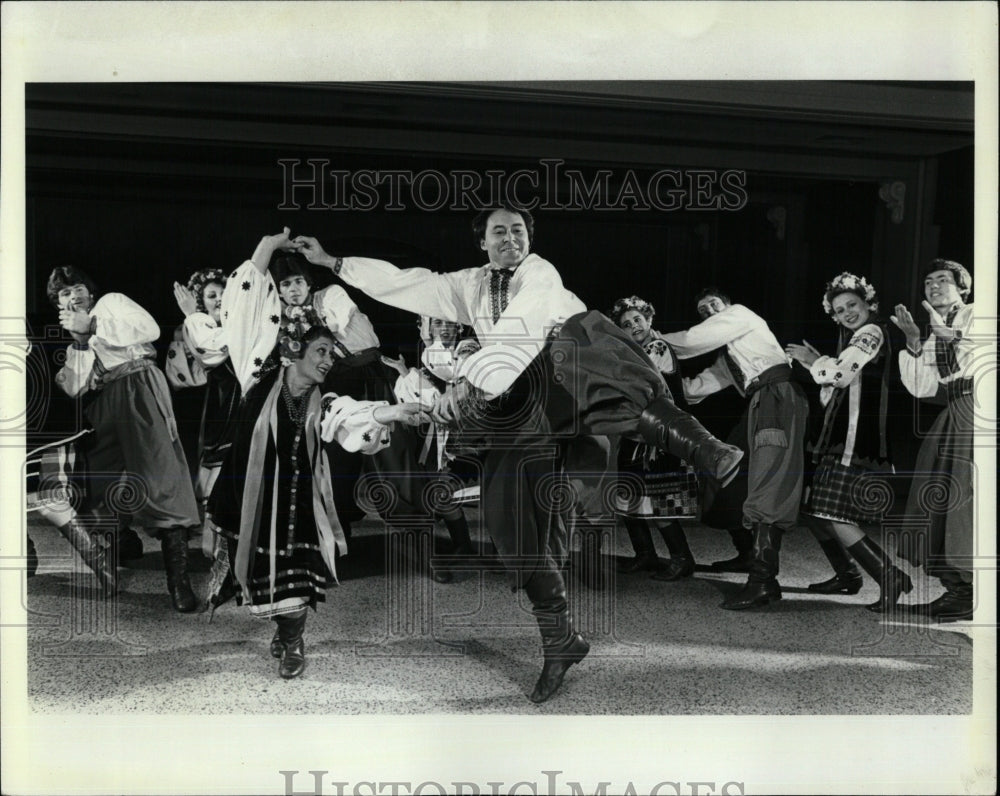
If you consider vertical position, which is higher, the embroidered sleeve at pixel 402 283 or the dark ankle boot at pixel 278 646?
the embroidered sleeve at pixel 402 283

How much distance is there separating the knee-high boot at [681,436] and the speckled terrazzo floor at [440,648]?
213 mm

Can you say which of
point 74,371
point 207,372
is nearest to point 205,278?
point 207,372

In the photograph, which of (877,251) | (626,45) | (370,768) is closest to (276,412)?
(370,768)

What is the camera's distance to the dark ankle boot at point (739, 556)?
2168 mm

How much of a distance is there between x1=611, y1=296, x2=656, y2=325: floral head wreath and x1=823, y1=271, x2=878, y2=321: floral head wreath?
0.51 meters

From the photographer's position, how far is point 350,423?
2135 mm

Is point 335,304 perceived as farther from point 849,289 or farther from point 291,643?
point 849,289

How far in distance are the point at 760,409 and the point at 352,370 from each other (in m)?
1.19

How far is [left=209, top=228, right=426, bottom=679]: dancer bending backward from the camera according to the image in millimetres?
2129

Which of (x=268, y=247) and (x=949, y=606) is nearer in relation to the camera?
(x=268, y=247)

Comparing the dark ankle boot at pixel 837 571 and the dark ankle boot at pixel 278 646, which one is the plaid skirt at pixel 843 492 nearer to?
the dark ankle boot at pixel 837 571

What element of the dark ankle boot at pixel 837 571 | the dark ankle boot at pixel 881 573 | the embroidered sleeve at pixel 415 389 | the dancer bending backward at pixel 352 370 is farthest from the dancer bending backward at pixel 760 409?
the dancer bending backward at pixel 352 370

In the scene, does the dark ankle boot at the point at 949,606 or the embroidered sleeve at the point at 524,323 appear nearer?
the embroidered sleeve at the point at 524,323

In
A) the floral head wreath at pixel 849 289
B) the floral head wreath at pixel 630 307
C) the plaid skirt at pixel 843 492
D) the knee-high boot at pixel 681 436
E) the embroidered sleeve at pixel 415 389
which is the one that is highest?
the floral head wreath at pixel 849 289
